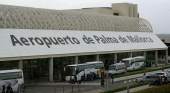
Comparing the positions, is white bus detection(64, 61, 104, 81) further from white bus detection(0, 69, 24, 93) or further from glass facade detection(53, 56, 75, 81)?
white bus detection(0, 69, 24, 93)

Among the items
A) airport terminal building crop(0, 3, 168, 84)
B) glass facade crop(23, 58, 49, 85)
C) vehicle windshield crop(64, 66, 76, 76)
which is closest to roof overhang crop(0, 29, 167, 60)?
airport terminal building crop(0, 3, 168, 84)

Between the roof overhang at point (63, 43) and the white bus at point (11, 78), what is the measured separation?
2293 millimetres

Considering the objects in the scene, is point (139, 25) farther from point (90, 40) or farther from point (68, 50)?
point (68, 50)

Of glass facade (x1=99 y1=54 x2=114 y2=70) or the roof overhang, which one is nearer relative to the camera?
the roof overhang

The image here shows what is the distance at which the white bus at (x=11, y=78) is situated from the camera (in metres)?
26.4

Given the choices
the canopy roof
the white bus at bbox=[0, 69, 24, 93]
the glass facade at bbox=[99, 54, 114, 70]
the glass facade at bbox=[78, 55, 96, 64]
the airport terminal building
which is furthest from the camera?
the glass facade at bbox=[99, 54, 114, 70]

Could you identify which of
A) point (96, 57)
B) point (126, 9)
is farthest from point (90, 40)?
point (126, 9)

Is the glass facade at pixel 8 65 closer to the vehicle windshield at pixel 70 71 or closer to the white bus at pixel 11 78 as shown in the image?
the white bus at pixel 11 78

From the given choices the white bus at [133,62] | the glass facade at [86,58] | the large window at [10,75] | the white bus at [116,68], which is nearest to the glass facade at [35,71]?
the glass facade at [86,58]

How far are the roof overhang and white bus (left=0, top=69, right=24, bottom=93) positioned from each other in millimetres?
2293

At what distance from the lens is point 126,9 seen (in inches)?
3423

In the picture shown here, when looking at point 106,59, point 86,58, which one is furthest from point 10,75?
point 106,59

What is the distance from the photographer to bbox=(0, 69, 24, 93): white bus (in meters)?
26.4

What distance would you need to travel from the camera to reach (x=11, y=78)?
27.1m
